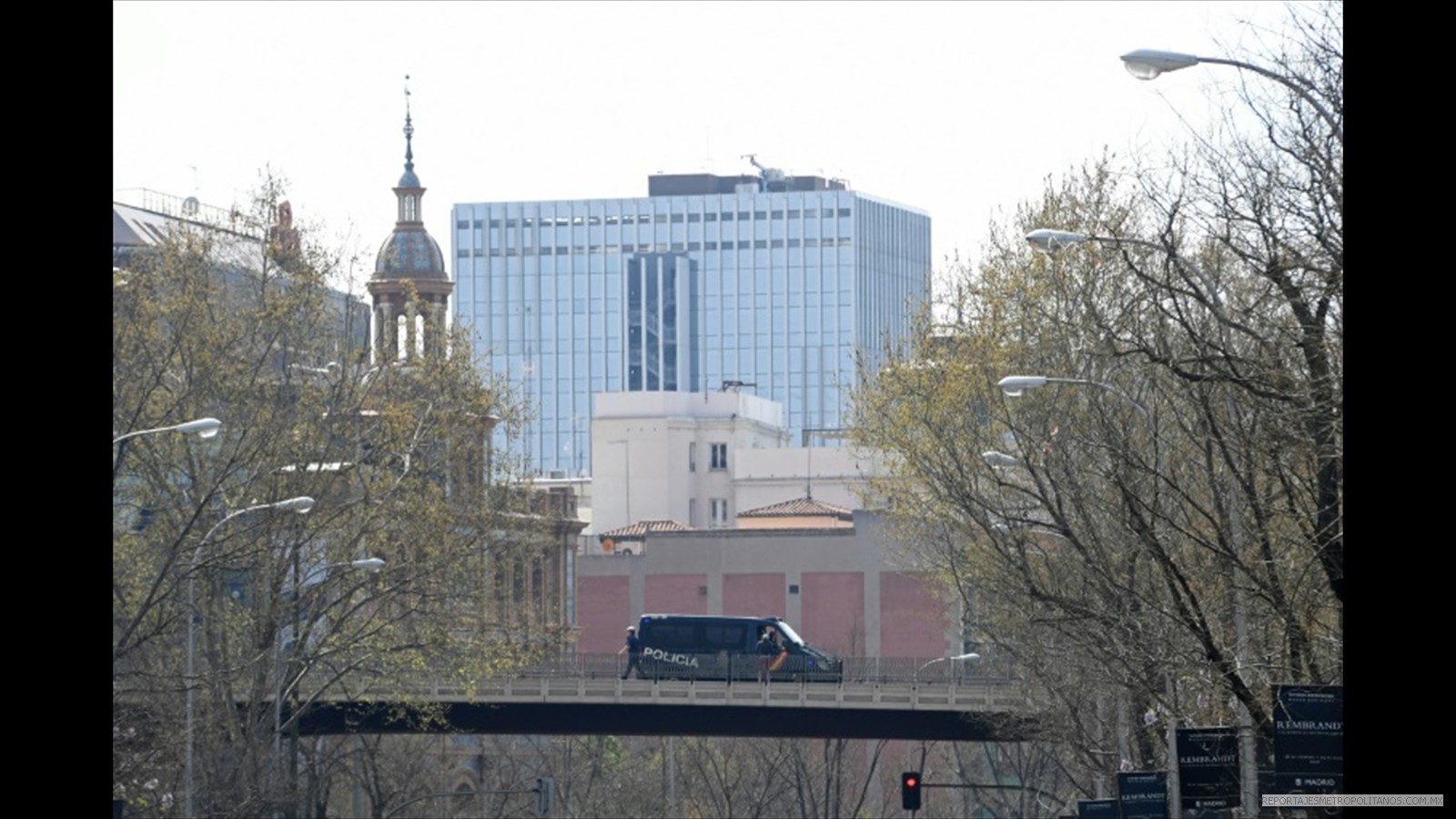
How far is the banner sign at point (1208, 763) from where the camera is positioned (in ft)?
93.1

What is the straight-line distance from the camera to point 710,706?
70.4m

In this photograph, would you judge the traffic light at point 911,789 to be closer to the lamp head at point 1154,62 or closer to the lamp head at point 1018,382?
the lamp head at point 1018,382

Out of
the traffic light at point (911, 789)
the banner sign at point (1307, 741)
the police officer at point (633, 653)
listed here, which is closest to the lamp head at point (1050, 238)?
the banner sign at point (1307, 741)

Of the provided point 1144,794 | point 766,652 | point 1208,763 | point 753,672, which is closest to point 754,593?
point 766,652

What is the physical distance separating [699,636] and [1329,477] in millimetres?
63429

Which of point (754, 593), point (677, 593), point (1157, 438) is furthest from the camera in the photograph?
point (677, 593)

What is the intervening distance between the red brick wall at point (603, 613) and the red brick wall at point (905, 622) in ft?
Result: 40.0

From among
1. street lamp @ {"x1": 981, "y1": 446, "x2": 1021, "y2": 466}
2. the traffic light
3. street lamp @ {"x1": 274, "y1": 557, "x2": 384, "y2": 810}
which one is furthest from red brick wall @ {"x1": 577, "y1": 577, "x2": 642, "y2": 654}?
street lamp @ {"x1": 981, "y1": 446, "x2": 1021, "y2": 466}

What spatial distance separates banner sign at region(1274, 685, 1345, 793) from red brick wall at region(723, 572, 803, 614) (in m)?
101

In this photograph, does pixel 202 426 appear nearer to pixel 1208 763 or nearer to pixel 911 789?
pixel 1208 763

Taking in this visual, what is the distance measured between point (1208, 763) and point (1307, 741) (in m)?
8.15

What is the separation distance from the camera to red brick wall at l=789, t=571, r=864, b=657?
391 feet

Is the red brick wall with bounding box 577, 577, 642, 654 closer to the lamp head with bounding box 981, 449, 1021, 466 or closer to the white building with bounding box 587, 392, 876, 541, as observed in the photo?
the white building with bounding box 587, 392, 876, 541
